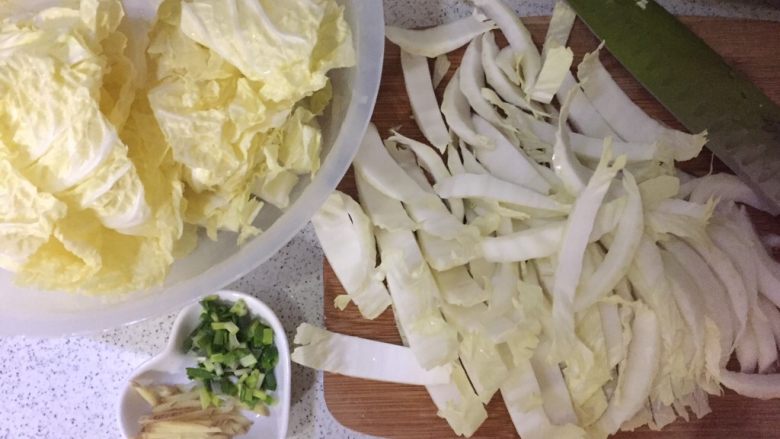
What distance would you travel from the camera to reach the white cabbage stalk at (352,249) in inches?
39.9

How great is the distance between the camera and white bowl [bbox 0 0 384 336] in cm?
88

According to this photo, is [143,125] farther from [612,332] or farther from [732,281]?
[732,281]

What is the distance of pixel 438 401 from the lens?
0.99m

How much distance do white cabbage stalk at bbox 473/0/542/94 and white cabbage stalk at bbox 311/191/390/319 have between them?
1.21ft

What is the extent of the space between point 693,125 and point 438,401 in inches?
24.6

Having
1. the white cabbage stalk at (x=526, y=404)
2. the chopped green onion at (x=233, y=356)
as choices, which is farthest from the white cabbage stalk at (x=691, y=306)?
the chopped green onion at (x=233, y=356)

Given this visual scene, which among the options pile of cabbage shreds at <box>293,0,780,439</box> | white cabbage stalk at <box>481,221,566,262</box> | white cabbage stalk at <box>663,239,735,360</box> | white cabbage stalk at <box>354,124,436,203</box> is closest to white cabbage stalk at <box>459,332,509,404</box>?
pile of cabbage shreds at <box>293,0,780,439</box>

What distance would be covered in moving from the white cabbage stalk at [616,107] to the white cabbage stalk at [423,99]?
25cm

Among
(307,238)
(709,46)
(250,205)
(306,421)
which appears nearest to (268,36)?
(250,205)

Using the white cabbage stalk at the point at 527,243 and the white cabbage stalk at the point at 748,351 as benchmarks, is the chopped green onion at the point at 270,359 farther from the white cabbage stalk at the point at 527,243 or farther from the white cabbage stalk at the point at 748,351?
the white cabbage stalk at the point at 748,351

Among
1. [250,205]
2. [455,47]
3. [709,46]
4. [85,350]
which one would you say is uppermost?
[709,46]

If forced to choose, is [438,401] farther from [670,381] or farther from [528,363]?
[670,381]

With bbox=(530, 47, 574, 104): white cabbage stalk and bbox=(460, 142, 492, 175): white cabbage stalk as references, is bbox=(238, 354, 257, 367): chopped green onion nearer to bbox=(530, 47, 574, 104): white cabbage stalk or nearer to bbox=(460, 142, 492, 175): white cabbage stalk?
bbox=(460, 142, 492, 175): white cabbage stalk

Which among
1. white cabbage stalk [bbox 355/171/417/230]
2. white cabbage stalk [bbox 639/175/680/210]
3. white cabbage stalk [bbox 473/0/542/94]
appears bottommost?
white cabbage stalk [bbox 355/171/417/230]
